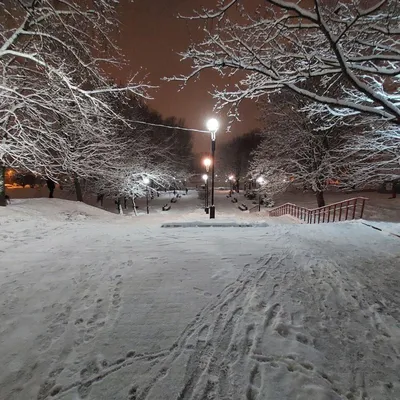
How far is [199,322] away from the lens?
275 cm

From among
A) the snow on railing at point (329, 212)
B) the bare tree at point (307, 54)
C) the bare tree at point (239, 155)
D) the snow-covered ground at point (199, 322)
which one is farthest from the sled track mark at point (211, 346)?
the bare tree at point (239, 155)

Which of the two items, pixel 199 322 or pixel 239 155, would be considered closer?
pixel 199 322

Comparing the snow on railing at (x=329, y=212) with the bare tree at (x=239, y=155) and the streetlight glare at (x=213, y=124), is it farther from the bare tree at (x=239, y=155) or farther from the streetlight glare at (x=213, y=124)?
the bare tree at (x=239, y=155)

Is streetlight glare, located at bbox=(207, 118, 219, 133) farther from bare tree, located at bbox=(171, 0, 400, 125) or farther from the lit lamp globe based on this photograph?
bare tree, located at bbox=(171, 0, 400, 125)

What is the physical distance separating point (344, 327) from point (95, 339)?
8.99ft

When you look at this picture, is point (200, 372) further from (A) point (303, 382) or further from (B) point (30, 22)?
(B) point (30, 22)

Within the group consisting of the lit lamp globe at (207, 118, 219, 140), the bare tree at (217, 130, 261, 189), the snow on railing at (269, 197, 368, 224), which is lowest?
the snow on railing at (269, 197, 368, 224)

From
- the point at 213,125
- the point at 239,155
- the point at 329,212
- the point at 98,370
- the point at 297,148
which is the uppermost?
the point at 239,155

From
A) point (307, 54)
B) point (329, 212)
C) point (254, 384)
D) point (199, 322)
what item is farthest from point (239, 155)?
point (254, 384)

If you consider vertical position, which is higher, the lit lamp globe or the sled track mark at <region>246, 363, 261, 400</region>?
the lit lamp globe

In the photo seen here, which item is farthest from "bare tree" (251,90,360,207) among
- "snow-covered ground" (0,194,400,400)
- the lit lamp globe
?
"snow-covered ground" (0,194,400,400)

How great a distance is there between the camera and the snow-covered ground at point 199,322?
2021mm

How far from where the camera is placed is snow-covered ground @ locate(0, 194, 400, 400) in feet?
6.63

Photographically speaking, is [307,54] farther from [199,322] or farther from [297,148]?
[297,148]
